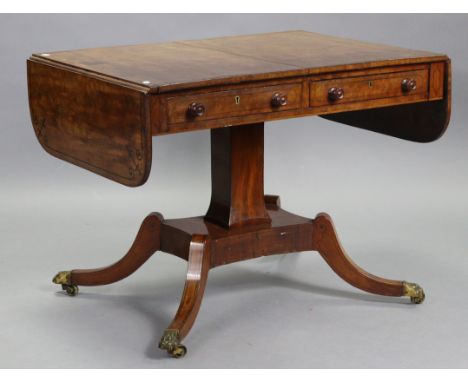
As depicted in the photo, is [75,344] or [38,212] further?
[38,212]

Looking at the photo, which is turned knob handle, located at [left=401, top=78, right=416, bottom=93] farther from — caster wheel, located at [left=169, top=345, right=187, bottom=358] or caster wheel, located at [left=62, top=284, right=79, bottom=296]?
caster wheel, located at [left=62, top=284, right=79, bottom=296]

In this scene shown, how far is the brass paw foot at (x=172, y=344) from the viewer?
4008mm

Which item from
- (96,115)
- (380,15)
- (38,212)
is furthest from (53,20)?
(96,115)

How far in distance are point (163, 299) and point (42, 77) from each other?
3.01ft

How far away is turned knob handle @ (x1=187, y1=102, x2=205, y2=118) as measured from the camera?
150 inches

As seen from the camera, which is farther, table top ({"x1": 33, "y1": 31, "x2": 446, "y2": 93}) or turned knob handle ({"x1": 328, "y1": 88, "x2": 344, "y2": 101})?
turned knob handle ({"x1": 328, "y1": 88, "x2": 344, "y2": 101})

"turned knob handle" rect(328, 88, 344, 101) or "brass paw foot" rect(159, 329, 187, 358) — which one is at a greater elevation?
"turned knob handle" rect(328, 88, 344, 101)

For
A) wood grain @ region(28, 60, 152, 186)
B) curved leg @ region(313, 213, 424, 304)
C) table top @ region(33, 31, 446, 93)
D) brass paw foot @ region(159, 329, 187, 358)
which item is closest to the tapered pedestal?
curved leg @ region(313, 213, 424, 304)

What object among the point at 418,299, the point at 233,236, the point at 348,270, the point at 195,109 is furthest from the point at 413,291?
the point at 195,109

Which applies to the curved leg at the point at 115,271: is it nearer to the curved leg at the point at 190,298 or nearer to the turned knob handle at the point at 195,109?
the curved leg at the point at 190,298

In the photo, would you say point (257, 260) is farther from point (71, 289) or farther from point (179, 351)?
point (179, 351)

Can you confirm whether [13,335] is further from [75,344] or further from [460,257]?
[460,257]

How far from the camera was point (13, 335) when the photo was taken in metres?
4.21

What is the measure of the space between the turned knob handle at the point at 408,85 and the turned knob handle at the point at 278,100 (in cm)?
47
